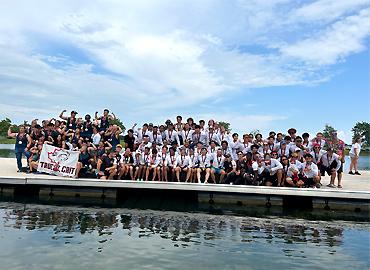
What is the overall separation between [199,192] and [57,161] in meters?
5.64

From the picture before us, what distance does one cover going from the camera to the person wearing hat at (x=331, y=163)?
13492 millimetres

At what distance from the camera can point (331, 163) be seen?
13586mm

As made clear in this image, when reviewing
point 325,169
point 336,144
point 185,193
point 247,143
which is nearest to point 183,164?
point 185,193

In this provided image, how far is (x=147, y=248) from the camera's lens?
26.8 ft

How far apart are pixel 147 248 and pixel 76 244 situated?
1.54m

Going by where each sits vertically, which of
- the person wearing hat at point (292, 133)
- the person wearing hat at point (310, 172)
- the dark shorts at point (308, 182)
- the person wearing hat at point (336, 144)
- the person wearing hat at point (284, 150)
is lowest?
the dark shorts at point (308, 182)

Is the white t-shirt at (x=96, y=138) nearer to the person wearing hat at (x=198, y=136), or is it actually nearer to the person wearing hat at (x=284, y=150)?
the person wearing hat at (x=198, y=136)

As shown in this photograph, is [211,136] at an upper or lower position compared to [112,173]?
upper

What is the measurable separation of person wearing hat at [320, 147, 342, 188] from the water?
284 cm

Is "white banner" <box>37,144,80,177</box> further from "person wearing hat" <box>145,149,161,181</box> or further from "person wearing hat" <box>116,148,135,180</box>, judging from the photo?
"person wearing hat" <box>145,149,161,181</box>

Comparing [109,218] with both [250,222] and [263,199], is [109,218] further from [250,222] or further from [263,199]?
[263,199]

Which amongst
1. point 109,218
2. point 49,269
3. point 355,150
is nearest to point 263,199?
point 109,218

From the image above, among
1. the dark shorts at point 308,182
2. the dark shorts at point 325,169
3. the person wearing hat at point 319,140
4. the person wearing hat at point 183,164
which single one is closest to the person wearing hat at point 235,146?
the person wearing hat at point 183,164

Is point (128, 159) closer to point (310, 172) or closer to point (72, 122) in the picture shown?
point (72, 122)
